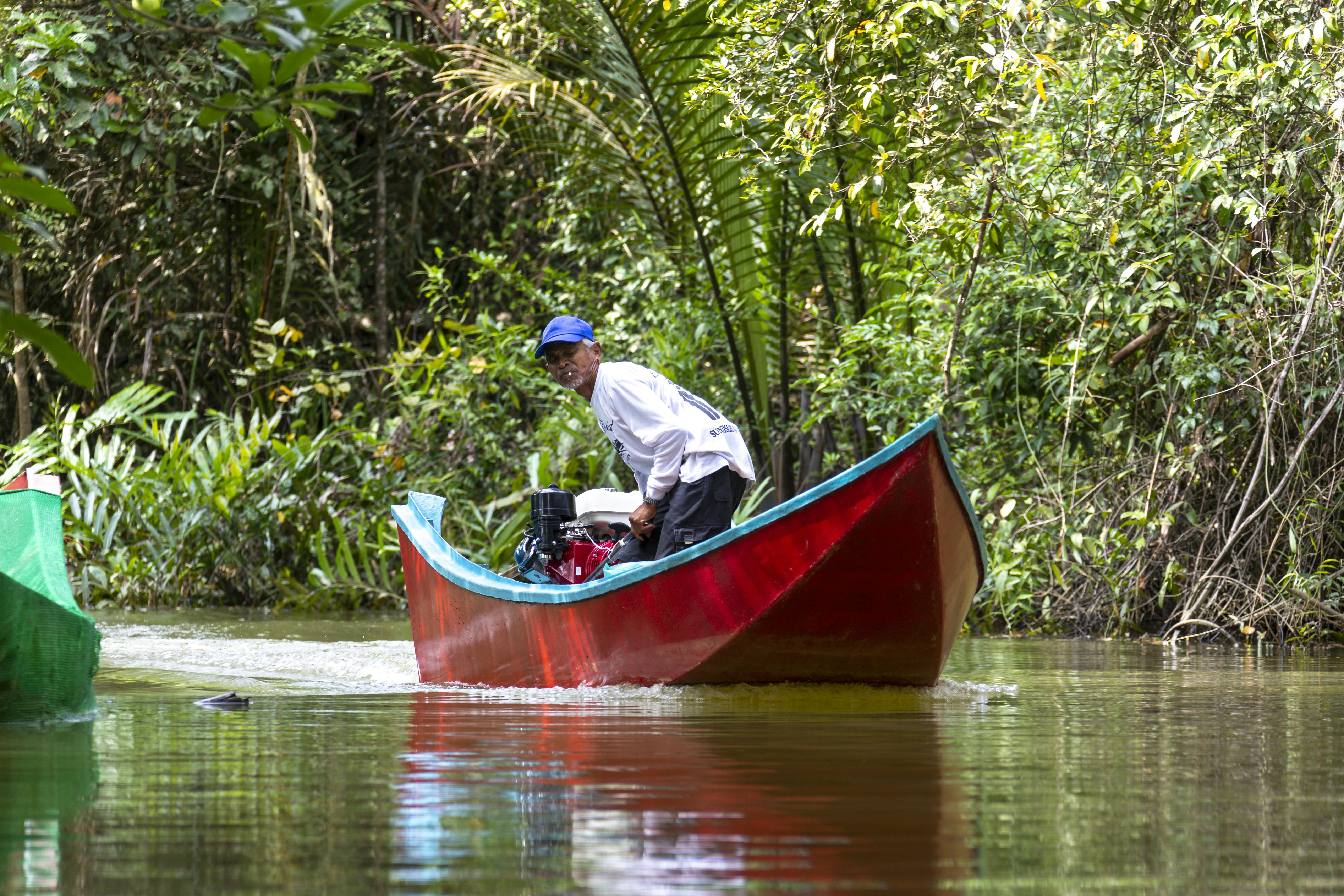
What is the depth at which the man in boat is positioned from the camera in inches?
219

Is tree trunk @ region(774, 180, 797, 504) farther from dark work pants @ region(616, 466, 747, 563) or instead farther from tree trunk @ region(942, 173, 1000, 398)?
dark work pants @ region(616, 466, 747, 563)

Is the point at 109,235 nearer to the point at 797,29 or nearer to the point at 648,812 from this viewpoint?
the point at 797,29

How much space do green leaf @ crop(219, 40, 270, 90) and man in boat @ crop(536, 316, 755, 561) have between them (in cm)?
335

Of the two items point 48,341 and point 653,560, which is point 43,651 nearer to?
point 653,560

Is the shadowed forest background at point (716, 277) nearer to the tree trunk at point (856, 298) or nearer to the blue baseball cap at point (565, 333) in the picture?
the tree trunk at point (856, 298)

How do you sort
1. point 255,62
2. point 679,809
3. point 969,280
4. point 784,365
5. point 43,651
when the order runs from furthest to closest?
point 784,365
point 969,280
point 43,651
point 679,809
point 255,62

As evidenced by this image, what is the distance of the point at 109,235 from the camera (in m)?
13.6

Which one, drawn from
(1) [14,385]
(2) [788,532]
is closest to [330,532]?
(1) [14,385]

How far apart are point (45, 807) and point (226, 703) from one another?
216 cm

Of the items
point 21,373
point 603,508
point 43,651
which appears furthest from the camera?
point 21,373

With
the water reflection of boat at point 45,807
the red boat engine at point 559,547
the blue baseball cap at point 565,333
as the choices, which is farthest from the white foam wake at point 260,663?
the water reflection of boat at point 45,807

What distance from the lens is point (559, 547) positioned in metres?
6.00

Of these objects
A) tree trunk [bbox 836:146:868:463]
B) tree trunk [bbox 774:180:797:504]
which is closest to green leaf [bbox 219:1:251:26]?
tree trunk [bbox 836:146:868:463]

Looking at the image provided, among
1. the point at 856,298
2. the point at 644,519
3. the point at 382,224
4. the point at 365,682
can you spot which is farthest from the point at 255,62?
the point at 382,224
